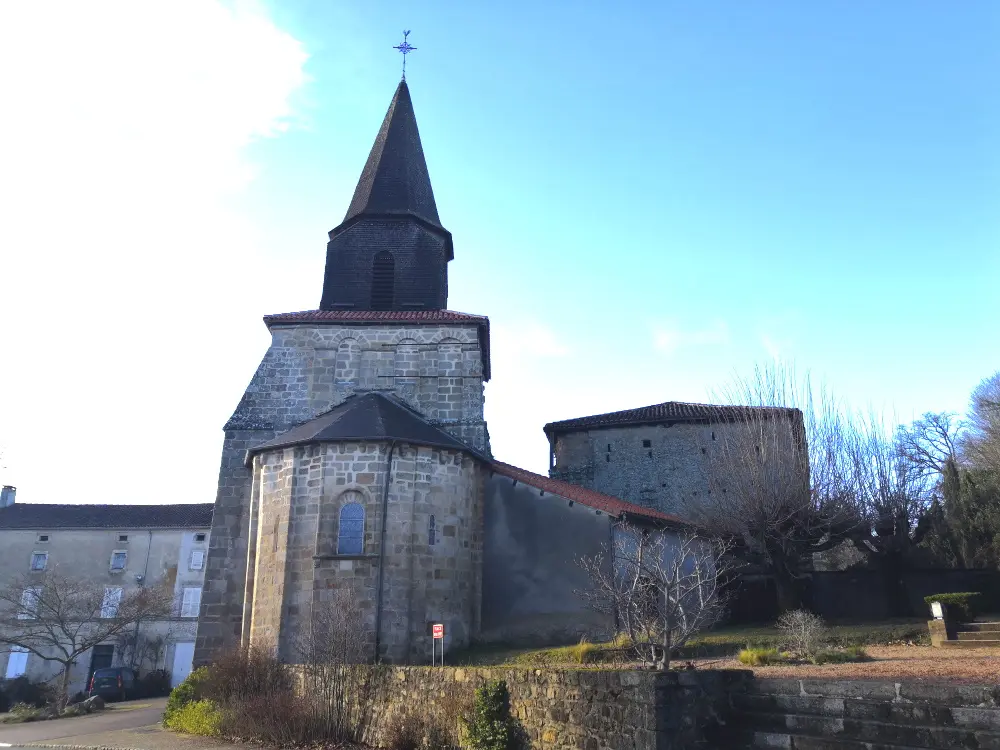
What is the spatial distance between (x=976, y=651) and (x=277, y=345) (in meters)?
16.8

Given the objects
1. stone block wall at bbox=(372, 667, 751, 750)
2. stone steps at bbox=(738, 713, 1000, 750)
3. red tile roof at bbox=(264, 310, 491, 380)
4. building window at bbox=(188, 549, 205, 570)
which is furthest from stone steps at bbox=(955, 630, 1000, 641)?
building window at bbox=(188, 549, 205, 570)

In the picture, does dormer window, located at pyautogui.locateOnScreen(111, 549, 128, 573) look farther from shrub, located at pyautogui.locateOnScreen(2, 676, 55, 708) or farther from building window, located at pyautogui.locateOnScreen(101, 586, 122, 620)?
shrub, located at pyautogui.locateOnScreen(2, 676, 55, 708)

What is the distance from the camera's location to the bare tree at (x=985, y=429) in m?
23.3

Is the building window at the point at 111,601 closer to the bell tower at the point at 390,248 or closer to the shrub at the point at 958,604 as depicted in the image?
the bell tower at the point at 390,248

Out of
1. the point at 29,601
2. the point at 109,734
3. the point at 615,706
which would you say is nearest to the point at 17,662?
the point at 29,601

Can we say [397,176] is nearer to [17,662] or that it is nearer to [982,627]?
[982,627]

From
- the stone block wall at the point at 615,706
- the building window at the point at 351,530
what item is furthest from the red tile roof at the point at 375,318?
the stone block wall at the point at 615,706

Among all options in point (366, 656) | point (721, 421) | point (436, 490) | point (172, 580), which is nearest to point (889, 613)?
point (721, 421)

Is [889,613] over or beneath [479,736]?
over

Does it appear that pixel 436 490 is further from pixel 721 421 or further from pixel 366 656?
pixel 721 421

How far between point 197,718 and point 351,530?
176 inches

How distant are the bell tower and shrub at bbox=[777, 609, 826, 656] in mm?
12411

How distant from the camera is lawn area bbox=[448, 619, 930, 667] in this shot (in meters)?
13.2

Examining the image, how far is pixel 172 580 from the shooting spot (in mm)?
32688
